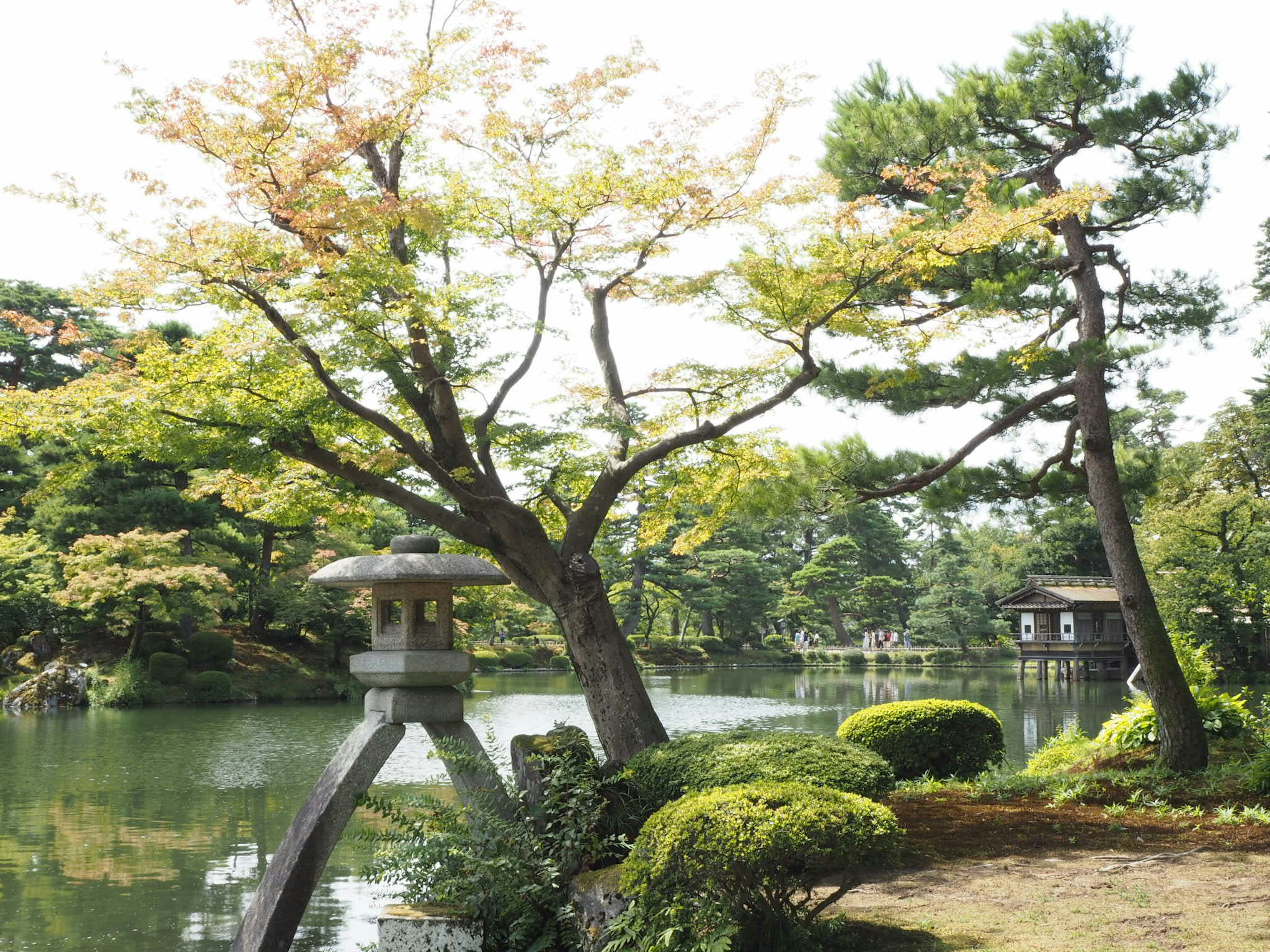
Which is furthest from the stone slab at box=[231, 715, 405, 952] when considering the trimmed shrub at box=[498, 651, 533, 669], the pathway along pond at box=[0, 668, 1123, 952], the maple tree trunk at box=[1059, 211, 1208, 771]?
the trimmed shrub at box=[498, 651, 533, 669]

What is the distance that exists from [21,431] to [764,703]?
1719cm

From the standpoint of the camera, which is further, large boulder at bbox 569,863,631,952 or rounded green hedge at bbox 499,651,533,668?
rounded green hedge at bbox 499,651,533,668

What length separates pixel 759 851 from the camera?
3.86m

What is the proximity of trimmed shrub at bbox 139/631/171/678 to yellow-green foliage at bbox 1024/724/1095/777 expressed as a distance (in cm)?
1786

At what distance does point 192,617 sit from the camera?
22812mm

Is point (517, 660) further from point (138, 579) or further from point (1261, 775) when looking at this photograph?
point (1261, 775)

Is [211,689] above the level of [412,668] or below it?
below

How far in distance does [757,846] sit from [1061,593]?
101 ft

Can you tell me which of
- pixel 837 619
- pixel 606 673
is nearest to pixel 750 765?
pixel 606 673

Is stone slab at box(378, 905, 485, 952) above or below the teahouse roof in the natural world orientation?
below

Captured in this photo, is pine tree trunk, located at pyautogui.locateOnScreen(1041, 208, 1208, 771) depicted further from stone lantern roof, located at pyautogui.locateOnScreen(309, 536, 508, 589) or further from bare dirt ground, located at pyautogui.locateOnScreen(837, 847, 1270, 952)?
stone lantern roof, located at pyautogui.locateOnScreen(309, 536, 508, 589)

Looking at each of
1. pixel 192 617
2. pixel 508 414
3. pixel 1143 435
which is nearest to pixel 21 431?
pixel 508 414

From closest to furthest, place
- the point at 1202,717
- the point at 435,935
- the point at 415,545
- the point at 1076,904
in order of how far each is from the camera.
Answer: the point at 435,935
the point at 1076,904
the point at 415,545
the point at 1202,717

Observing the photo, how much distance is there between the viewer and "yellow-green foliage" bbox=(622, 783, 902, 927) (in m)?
3.91
